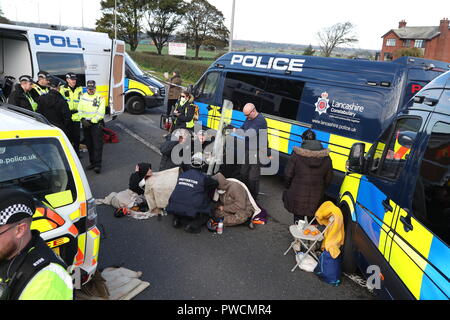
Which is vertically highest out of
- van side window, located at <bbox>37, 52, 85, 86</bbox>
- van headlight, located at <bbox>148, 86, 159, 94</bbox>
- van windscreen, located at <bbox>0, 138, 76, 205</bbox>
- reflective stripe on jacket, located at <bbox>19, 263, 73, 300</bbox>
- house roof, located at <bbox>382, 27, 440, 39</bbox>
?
house roof, located at <bbox>382, 27, 440, 39</bbox>

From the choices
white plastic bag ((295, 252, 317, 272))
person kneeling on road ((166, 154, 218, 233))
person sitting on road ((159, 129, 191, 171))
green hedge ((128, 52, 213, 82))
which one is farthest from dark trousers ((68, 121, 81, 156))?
green hedge ((128, 52, 213, 82))

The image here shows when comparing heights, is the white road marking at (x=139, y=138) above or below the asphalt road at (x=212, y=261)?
above

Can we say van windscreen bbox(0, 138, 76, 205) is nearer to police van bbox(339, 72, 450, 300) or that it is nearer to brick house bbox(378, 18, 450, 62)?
police van bbox(339, 72, 450, 300)

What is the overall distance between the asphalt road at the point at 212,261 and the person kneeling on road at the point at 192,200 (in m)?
0.18

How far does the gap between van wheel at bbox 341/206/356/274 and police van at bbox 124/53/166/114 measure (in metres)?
10.2

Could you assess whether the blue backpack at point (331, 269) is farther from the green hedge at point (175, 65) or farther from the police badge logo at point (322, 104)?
the green hedge at point (175, 65)

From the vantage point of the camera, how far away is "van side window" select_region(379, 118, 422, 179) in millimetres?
2949

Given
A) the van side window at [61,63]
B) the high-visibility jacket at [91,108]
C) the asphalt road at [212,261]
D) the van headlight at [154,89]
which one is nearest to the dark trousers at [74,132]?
the high-visibility jacket at [91,108]

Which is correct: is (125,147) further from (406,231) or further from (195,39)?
(195,39)

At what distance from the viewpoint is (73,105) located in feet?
26.3

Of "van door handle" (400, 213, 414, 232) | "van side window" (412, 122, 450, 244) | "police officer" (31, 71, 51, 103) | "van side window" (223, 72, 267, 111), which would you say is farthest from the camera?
"police officer" (31, 71, 51, 103)

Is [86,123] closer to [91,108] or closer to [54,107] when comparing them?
[91,108]

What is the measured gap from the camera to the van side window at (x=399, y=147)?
295 centimetres
